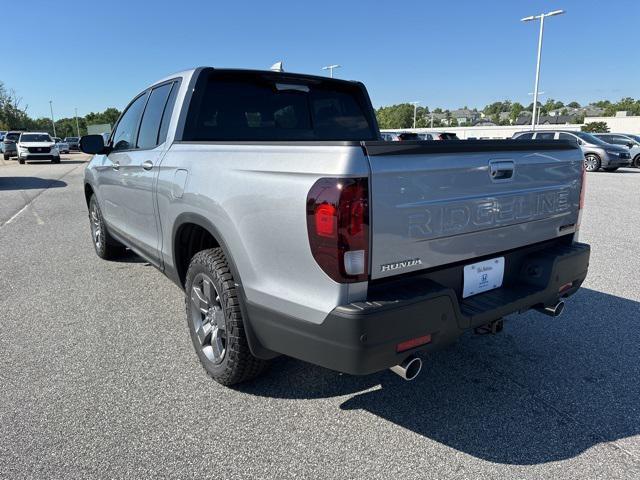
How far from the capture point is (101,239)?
18.6 ft

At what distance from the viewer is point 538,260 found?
9.25 ft

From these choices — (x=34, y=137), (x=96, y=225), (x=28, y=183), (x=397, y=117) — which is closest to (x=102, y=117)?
(x=397, y=117)

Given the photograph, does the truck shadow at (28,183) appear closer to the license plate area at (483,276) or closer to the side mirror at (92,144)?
the side mirror at (92,144)

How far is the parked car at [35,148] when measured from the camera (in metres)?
27.7

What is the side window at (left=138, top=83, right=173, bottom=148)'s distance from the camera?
12.3 ft

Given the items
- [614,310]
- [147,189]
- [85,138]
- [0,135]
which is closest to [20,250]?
[85,138]

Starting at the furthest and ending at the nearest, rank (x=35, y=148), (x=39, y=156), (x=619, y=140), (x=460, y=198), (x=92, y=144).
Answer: (x=39, y=156) → (x=35, y=148) → (x=619, y=140) → (x=92, y=144) → (x=460, y=198)

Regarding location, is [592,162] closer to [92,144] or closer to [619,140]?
[619,140]

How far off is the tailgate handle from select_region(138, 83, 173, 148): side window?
2512 millimetres

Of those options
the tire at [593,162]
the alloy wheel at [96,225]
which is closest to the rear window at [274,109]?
the alloy wheel at [96,225]

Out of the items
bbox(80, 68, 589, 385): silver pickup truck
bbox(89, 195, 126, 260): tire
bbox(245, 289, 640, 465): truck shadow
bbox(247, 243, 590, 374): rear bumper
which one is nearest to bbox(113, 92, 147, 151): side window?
bbox(80, 68, 589, 385): silver pickup truck

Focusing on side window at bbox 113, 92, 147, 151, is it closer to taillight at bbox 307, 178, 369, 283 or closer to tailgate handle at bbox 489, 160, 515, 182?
taillight at bbox 307, 178, 369, 283

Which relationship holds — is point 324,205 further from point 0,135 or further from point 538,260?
point 0,135

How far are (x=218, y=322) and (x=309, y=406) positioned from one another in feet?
2.39
